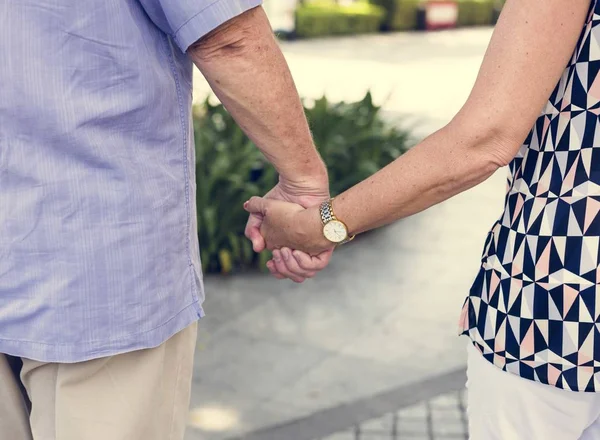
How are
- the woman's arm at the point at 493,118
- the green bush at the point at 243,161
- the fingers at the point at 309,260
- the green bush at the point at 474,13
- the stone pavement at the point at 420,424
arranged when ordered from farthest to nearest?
the green bush at the point at 474,13 < the green bush at the point at 243,161 < the stone pavement at the point at 420,424 < the fingers at the point at 309,260 < the woman's arm at the point at 493,118

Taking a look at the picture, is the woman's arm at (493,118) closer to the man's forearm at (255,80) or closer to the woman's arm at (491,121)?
the woman's arm at (491,121)

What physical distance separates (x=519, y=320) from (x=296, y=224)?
704 millimetres

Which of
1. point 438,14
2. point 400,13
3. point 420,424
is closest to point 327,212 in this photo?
point 420,424

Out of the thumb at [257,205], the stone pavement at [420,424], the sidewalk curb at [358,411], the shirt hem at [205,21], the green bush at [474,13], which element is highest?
the shirt hem at [205,21]

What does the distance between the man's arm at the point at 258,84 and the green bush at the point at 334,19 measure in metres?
22.1

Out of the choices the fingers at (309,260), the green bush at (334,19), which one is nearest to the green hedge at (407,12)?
the green bush at (334,19)

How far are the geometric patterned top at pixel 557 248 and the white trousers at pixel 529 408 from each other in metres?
0.03

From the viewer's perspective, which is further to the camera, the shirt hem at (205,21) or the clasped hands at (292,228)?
the clasped hands at (292,228)

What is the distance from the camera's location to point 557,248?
1.67 metres

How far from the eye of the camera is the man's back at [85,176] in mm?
1634

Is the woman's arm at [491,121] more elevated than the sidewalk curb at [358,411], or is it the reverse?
the woman's arm at [491,121]

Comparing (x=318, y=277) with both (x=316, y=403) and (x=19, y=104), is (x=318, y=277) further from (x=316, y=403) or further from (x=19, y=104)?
(x=19, y=104)

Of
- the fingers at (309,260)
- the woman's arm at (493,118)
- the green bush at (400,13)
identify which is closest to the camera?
the woman's arm at (493,118)

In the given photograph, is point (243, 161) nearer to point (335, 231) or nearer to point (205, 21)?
point (335, 231)
